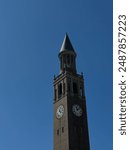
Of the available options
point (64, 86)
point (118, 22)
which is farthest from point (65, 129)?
point (118, 22)

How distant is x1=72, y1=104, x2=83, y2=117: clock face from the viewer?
210 ft

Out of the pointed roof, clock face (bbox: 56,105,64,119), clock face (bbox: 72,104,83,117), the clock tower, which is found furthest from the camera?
the pointed roof

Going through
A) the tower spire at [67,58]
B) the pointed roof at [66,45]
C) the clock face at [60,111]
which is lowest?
the clock face at [60,111]

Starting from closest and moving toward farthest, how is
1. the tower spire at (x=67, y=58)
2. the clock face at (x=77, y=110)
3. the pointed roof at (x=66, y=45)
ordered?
the clock face at (x=77, y=110) → the tower spire at (x=67, y=58) → the pointed roof at (x=66, y=45)

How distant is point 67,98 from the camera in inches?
2515

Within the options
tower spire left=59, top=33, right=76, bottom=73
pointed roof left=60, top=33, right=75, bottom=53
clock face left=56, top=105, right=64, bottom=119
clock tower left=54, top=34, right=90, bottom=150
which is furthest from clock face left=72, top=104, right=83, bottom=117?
pointed roof left=60, top=33, right=75, bottom=53

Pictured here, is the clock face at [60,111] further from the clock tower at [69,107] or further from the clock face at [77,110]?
the clock face at [77,110]

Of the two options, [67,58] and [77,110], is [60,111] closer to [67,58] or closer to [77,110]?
[77,110]

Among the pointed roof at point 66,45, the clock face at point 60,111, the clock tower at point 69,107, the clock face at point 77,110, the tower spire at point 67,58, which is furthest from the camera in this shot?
the pointed roof at point 66,45

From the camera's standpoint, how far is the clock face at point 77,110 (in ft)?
210

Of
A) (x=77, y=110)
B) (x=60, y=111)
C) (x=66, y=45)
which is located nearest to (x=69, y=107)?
(x=77, y=110)

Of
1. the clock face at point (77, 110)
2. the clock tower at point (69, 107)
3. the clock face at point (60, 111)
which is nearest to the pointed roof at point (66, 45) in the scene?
the clock tower at point (69, 107)

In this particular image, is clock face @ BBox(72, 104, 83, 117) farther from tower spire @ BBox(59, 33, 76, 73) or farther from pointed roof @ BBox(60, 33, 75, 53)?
pointed roof @ BBox(60, 33, 75, 53)

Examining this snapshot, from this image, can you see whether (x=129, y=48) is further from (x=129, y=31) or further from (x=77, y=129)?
(x=77, y=129)
